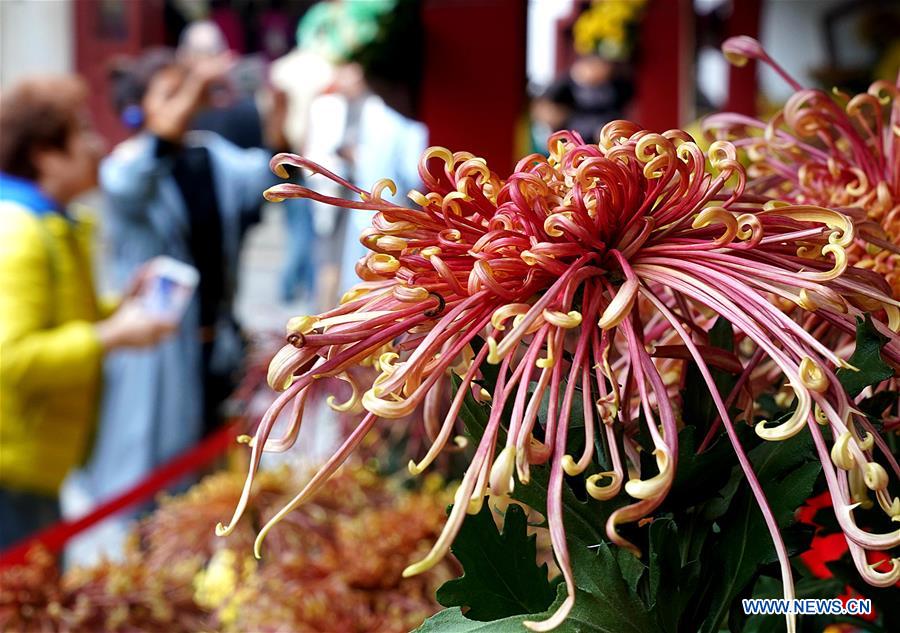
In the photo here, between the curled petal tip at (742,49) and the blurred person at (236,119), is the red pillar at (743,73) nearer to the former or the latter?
the blurred person at (236,119)

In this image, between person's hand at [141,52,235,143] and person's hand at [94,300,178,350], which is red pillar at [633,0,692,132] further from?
person's hand at [94,300,178,350]

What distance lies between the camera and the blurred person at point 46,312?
6.78 ft

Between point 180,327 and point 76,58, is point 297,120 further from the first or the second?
point 76,58

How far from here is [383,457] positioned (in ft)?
5.81

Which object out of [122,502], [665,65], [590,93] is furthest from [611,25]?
[122,502]

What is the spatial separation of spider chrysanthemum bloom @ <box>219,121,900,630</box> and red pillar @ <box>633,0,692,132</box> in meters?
3.87

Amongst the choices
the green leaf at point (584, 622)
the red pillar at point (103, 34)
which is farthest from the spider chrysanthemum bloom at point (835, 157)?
the red pillar at point (103, 34)

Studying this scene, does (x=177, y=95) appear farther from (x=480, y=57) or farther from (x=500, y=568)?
(x=500, y=568)

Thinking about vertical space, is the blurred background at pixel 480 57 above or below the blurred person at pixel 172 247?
above

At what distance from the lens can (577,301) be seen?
49cm

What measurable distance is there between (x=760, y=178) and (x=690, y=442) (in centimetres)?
29

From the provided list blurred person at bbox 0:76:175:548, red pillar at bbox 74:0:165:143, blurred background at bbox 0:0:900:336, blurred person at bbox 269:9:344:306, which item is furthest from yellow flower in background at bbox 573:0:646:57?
red pillar at bbox 74:0:165:143

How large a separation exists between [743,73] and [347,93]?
2.20 metres

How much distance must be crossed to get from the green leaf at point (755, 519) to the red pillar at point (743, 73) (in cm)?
421
